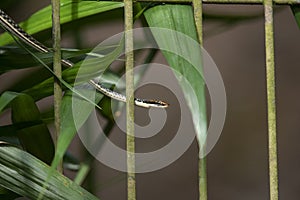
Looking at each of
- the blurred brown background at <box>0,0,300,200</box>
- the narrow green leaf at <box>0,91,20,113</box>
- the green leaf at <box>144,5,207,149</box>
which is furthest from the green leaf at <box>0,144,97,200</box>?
the blurred brown background at <box>0,0,300,200</box>

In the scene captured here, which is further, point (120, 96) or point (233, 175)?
point (233, 175)

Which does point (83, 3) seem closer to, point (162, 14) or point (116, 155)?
point (162, 14)

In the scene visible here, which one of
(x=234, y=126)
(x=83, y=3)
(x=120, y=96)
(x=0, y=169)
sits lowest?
(x=0, y=169)

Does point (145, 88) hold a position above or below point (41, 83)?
above

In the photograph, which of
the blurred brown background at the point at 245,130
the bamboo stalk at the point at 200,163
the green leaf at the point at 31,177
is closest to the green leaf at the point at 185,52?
the bamboo stalk at the point at 200,163

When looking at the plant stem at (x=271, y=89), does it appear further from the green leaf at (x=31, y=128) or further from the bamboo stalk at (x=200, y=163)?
the green leaf at (x=31, y=128)

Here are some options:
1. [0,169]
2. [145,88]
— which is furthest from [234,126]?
[0,169]

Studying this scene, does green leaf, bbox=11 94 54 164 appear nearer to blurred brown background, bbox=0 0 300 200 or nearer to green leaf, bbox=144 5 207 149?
green leaf, bbox=144 5 207 149
